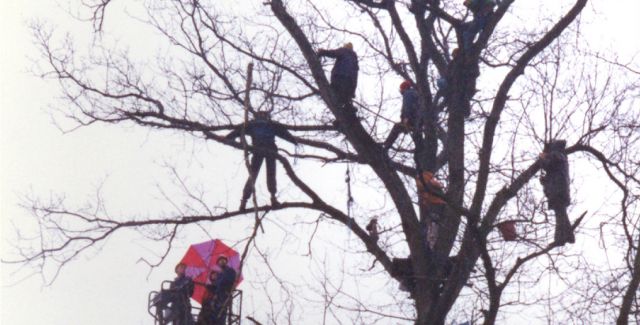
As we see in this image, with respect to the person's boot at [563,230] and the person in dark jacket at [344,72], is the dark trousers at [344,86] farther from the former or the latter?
the person's boot at [563,230]

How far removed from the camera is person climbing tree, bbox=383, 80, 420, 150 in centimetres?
1263

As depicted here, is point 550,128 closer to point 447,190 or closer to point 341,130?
point 447,190

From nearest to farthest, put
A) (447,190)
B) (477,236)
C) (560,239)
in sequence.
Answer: (477,236) < (560,239) < (447,190)

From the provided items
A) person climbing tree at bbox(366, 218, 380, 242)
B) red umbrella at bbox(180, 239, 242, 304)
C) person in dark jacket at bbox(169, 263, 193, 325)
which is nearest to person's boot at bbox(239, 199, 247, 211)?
person climbing tree at bbox(366, 218, 380, 242)

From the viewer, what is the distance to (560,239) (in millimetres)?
9922

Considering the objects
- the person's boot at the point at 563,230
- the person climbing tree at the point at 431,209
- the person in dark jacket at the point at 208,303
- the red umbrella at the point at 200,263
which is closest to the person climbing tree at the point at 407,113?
the person climbing tree at the point at 431,209

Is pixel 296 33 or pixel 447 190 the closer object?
pixel 447 190

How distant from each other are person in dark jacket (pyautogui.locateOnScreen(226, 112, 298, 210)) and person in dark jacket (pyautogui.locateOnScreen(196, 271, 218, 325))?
70.1 inches

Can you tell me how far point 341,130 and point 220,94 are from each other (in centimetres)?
143

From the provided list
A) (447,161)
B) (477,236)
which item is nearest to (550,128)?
(477,236)

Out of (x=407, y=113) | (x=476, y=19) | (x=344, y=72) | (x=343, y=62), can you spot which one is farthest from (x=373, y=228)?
(x=476, y=19)

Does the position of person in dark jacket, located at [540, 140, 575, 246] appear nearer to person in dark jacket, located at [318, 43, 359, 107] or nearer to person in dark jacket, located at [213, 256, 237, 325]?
person in dark jacket, located at [318, 43, 359, 107]

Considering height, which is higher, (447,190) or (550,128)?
(447,190)

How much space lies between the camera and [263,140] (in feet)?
41.5
